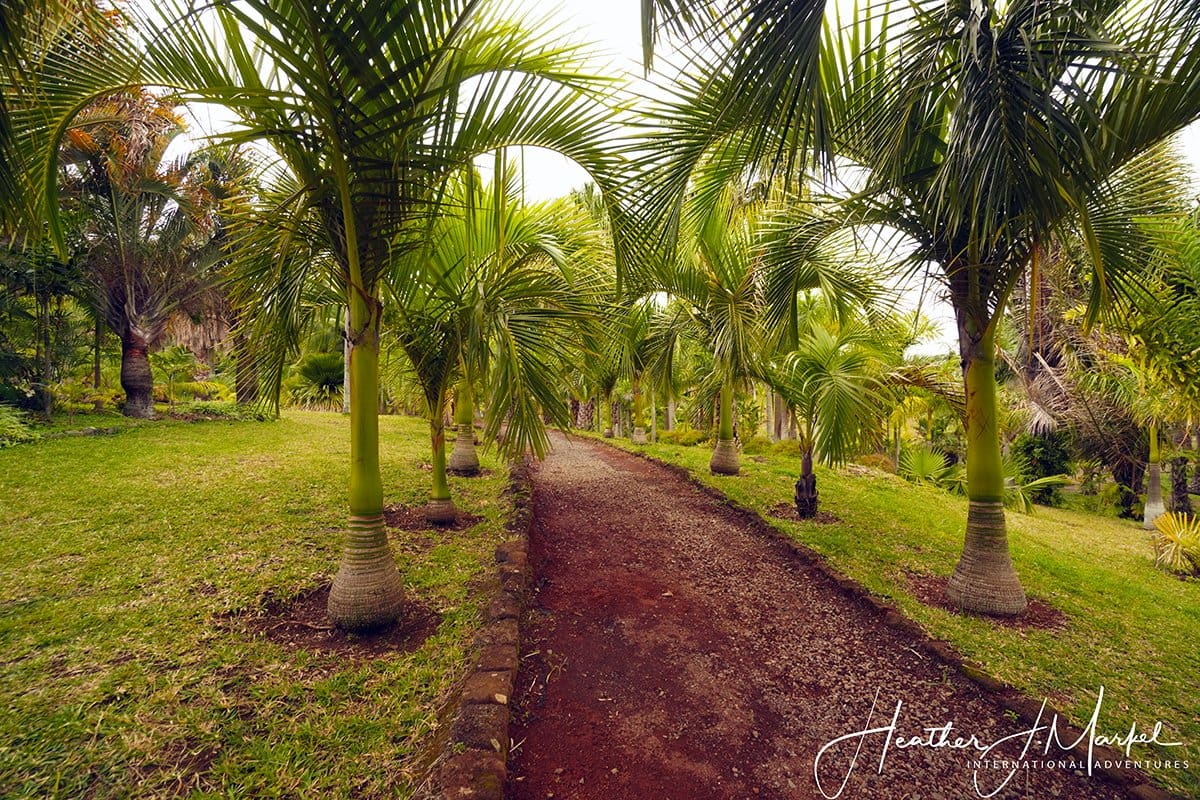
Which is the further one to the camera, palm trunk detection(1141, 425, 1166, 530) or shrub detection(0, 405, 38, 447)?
palm trunk detection(1141, 425, 1166, 530)

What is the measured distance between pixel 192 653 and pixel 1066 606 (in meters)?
5.78

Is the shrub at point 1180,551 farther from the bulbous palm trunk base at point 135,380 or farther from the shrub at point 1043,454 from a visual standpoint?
the bulbous palm trunk base at point 135,380

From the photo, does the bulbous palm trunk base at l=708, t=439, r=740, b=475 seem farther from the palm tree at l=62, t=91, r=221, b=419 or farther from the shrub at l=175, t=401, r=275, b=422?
the shrub at l=175, t=401, r=275, b=422

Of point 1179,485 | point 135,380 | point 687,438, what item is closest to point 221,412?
point 135,380

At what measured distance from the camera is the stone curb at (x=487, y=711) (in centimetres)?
172

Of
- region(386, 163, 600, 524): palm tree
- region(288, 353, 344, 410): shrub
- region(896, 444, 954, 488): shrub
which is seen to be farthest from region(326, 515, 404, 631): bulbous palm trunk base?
region(288, 353, 344, 410): shrub

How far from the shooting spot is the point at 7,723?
186cm

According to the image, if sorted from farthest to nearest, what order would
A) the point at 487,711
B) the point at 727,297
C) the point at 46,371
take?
the point at 46,371 < the point at 727,297 < the point at 487,711

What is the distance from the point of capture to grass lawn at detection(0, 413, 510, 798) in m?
1.78

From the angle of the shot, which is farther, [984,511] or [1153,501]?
[1153,501]

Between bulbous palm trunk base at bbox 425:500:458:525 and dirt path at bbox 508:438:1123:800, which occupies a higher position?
bulbous palm trunk base at bbox 425:500:458:525

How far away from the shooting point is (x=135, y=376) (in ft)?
30.4

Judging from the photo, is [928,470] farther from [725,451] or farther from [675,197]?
[675,197]

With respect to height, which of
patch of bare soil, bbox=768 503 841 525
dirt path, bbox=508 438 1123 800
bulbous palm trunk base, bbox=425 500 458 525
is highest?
bulbous palm trunk base, bbox=425 500 458 525
